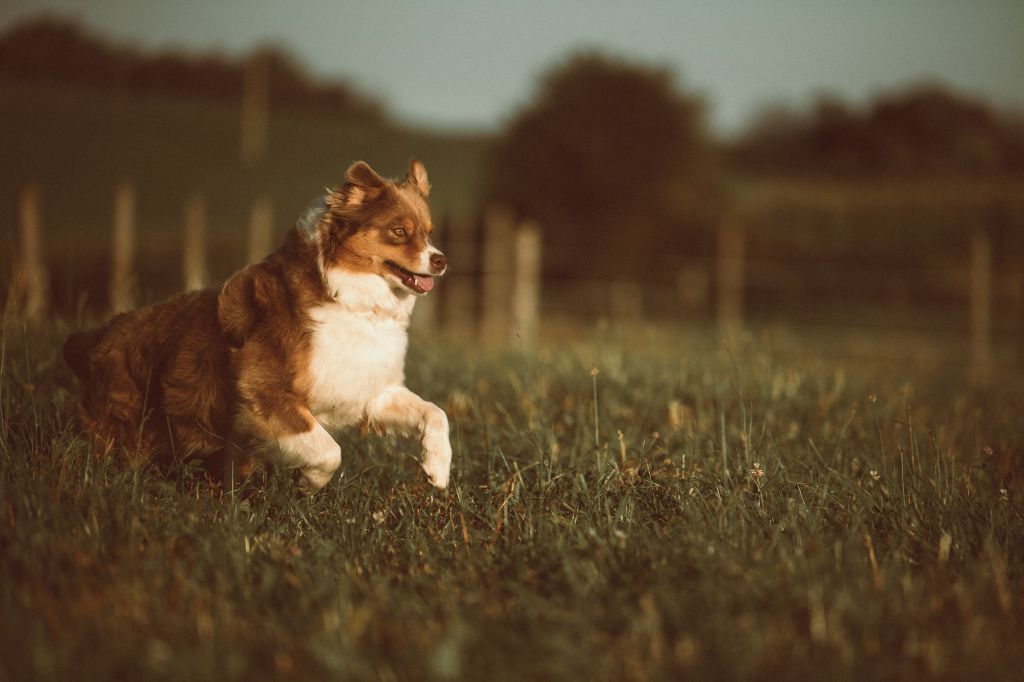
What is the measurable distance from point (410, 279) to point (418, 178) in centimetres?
76

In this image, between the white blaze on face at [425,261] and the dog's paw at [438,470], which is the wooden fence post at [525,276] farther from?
the dog's paw at [438,470]

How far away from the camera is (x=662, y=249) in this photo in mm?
17547

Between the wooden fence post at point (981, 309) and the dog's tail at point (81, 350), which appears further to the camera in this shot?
the wooden fence post at point (981, 309)

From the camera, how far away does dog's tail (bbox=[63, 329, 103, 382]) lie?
4099mm

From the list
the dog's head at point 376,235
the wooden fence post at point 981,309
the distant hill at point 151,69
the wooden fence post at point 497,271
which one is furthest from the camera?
the distant hill at point 151,69

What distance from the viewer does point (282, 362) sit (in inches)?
146

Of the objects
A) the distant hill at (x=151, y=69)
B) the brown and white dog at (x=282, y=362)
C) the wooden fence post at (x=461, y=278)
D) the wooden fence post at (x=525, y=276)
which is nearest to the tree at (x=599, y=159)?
the wooden fence post at (x=461, y=278)

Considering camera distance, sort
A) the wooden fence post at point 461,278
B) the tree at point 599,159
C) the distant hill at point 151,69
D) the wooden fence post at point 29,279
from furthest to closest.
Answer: the distant hill at point 151,69
the tree at point 599,159
the wooden fence post at point 461,278
the wooden fence post at point 29,279

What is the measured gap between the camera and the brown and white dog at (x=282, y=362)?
3695 millimetres

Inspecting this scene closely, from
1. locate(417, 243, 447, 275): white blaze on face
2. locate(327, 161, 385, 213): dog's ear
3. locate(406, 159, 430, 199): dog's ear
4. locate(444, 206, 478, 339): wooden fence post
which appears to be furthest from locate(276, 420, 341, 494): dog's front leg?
locate(444, 206, 478, 339): wooden fence post

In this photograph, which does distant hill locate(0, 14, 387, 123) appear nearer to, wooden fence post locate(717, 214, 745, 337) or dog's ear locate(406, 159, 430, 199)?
wooden fence post locate(717, 214, 745, 337)

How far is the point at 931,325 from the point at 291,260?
43.4 feet

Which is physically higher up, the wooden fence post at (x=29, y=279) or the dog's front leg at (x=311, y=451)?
the wooden fence post at (x=29, y=279)

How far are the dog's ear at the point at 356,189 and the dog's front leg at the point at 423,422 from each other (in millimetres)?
875
